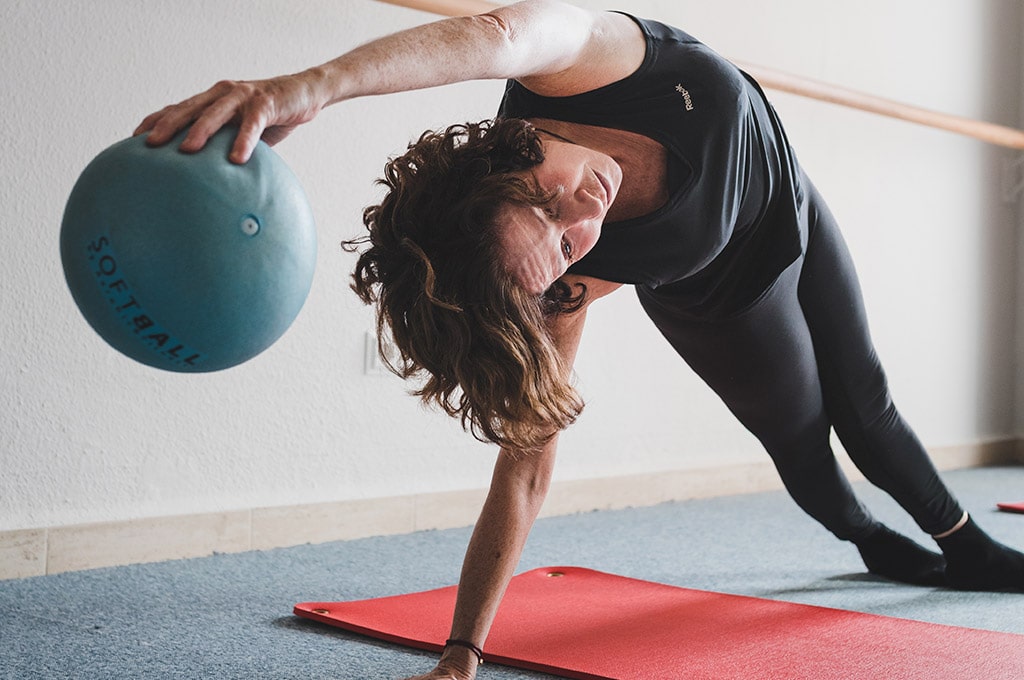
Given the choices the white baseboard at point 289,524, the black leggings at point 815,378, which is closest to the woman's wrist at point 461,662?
the black leggings at point 815,378

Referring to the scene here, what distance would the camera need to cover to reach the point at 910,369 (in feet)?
15.8

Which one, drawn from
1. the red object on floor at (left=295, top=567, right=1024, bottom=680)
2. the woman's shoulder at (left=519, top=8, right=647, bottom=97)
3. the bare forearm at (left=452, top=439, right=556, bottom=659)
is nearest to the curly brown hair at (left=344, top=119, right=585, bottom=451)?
the woman's shoulder at (left=519, top=8, right=647, bottom=97)

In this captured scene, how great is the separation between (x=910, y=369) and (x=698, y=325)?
3.07m

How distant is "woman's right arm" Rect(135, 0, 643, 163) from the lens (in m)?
1.16

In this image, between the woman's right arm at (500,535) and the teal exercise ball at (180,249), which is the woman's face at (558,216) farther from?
the teal exercise ball at (180,249)

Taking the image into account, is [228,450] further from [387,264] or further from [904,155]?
[904,155]

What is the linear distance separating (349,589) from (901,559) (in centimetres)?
125

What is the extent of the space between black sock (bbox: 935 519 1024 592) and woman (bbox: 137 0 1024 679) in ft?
0.93

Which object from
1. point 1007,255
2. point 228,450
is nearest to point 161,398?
point 228,450

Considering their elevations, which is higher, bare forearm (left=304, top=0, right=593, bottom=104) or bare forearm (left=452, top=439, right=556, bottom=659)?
bare forearm (left=304, top=0, right=593, bottom=104)

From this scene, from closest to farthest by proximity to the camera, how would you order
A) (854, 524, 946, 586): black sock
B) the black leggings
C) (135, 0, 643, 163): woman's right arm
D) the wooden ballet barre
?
(135, 0, 643, 163): woman's right arm
the black leggings
(854, 524, 946, 586): black sock
the wooden ballet barre

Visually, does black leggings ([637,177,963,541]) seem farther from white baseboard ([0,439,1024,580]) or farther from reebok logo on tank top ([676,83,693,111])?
white baseboard ([0,439,1024,580])

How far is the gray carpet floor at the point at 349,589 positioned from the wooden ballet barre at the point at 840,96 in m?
1.38

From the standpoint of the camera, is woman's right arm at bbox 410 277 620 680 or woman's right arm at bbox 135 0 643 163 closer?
woman's right arm at bbox 135 0 643 163
